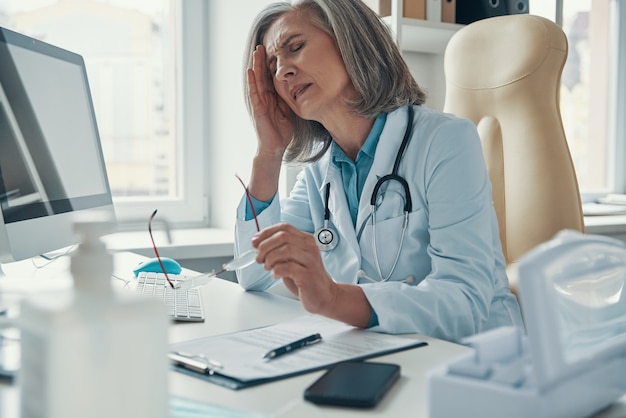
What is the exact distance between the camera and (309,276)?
3.35 feet

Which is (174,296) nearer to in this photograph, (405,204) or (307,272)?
(307,272)

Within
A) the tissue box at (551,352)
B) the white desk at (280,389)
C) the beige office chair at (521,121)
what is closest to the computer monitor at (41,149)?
the white desk at (280,389)

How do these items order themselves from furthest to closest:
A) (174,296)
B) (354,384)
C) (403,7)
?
(403,7) < (174,296) < (354,384)

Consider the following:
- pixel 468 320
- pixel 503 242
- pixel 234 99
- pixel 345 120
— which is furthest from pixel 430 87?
pixel 468 320

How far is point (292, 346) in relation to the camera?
34.7 inches

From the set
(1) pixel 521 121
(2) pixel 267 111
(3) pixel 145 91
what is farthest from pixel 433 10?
(3) pixel 145 91

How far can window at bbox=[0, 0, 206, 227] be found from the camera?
7.79 feet

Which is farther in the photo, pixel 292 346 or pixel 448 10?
pixel 448 10

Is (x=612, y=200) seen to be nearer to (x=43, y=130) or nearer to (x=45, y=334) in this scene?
(x=43, y=130)

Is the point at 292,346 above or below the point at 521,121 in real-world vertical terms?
below

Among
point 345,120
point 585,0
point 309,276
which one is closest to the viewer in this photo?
point 309,276

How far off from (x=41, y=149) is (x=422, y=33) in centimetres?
140

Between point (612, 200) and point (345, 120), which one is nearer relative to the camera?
point (345, 120)

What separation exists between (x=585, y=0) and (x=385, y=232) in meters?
2.50
